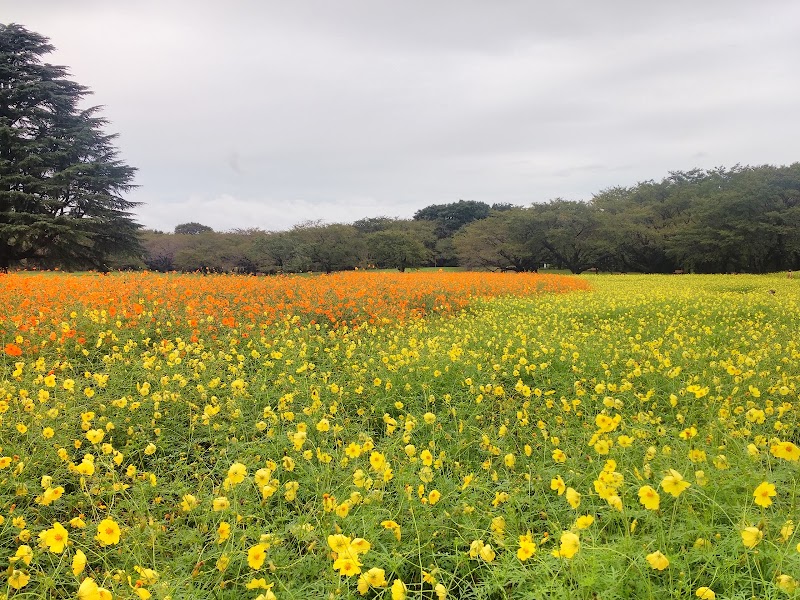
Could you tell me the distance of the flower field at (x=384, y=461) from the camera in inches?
68.0

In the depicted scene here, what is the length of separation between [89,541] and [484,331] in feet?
16.8

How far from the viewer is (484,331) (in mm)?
6582

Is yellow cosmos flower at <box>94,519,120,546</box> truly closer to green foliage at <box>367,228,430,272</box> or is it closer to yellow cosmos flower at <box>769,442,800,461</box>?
yellow cosmos flower at <box>769,442,800,461</box>

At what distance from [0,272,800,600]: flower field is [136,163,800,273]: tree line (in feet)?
69.6

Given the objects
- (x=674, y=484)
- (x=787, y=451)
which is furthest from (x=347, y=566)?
(x=787, y=451)

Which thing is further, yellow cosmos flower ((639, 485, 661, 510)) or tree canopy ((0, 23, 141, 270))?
tree canopy ((0, 23, 141, 270))

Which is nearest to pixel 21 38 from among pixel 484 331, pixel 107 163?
pixel 107 163

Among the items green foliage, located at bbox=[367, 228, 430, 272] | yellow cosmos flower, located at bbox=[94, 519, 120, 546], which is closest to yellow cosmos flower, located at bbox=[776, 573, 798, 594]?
yellow cosmos flower, located at bbox=[94, 519, 120, 546]

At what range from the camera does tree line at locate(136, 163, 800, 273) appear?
2588 cm

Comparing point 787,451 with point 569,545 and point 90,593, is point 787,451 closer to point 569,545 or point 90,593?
point 569,545

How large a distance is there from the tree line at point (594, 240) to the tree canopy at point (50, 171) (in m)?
4.92

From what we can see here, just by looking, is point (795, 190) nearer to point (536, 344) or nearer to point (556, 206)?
point (556, 206)

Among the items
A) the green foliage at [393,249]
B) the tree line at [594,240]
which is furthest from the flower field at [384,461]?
the green foliage at [393,249]

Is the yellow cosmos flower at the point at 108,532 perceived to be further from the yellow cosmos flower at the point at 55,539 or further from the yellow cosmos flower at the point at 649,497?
the yellow cosmos flower at the point at 649,497
